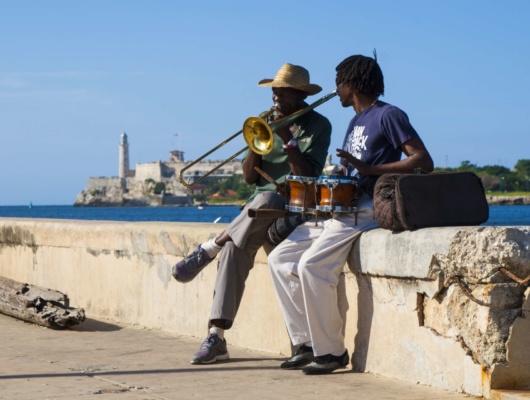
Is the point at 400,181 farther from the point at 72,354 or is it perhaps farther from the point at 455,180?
the point at 72,354

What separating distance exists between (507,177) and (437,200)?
439 feet

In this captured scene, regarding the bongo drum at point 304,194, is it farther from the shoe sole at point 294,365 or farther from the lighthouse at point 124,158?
the lighthouse at point 124,158

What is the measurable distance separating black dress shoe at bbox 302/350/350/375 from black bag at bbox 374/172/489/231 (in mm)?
789

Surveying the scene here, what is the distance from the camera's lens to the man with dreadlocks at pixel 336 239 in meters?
5.06

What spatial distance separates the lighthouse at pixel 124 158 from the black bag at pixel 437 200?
189 meters

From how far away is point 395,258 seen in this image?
15.9 feet

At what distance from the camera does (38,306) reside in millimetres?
7137

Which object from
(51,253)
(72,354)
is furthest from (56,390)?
(51,253)

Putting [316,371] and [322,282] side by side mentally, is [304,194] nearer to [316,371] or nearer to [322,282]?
[322,282]

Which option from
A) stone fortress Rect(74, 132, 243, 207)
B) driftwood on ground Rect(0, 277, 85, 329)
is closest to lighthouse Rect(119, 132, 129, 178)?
stone fortress Rect(74, 132, 243, 207)

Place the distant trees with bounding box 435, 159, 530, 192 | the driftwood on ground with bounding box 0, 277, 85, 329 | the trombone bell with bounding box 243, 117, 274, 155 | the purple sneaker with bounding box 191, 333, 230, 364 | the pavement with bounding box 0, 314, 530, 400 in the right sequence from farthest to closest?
the distant trees with bounding box 435, 159, 530, 192 → the driftwood on ground with bounding box 0, 277, 85, 329 → the trombone bell with bounding box 243, 117, 274, 155 → the purple sneaker with bounding box 191, 333, 230, 364 → the pavement with bounding box 0, 314, 530, 400

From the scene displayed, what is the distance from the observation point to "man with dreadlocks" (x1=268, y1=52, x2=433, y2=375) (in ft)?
Result: 16.6

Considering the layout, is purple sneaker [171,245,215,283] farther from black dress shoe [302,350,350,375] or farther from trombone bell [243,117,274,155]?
black dress shoe [302,350,350,375]

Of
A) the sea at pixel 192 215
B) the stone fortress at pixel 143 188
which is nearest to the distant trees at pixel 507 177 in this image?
the sea at pixel 192 215
